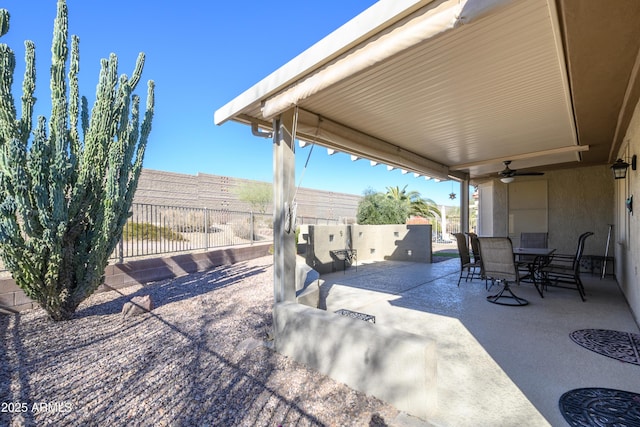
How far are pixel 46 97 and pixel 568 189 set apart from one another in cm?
1102

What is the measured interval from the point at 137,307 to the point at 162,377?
7.01 ft

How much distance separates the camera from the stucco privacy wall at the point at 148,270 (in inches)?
160

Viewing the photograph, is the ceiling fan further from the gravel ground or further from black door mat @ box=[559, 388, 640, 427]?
the gravel ground

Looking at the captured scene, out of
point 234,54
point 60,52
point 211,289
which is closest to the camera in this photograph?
point 60,52

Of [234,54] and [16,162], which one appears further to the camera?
[234,54]

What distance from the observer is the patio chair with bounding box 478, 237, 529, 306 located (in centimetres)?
443

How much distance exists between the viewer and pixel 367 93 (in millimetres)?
3518

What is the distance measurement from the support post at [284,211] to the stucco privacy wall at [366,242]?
14.0 feet

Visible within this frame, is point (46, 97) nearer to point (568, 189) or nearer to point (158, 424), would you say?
point (158, 424)

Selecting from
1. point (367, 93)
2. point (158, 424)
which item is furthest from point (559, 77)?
point (158, 424)

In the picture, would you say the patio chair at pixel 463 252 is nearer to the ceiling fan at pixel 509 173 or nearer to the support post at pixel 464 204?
the ceiling fan at pixel 509 173

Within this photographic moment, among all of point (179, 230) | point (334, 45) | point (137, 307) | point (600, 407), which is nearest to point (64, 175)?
point (137, 307)

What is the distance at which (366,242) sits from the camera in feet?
33.5

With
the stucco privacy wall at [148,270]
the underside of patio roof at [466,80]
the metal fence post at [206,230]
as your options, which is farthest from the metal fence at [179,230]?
the underside of patio roof at [466,80]
